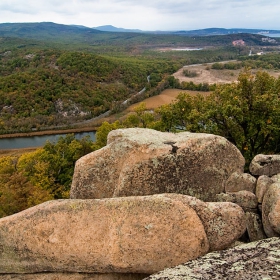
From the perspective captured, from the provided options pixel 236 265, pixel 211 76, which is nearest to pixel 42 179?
pixel 236 265

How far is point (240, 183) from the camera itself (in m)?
14.5

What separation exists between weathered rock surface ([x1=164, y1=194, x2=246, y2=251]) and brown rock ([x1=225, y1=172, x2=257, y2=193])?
2.73m

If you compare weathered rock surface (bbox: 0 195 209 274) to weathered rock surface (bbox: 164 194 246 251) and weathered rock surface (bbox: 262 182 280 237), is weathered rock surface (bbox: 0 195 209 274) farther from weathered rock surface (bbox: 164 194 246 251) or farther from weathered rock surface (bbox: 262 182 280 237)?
weathered rock surface (bbox: 262 182 280 237)

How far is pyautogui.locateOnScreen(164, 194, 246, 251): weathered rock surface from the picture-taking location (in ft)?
37.1

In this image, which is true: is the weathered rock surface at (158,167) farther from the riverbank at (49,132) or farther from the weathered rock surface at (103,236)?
the riverbank at (49,132)

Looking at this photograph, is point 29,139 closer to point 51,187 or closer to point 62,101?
point 62,101

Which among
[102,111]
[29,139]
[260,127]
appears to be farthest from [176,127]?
[102,111]

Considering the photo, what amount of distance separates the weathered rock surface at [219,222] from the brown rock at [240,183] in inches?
108

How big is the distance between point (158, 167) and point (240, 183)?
4.38 meters

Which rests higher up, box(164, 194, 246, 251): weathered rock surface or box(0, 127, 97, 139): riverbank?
box(164, 194, 246, 251): weathered rock surface

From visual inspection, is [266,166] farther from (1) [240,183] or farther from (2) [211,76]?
(2) [211,76]

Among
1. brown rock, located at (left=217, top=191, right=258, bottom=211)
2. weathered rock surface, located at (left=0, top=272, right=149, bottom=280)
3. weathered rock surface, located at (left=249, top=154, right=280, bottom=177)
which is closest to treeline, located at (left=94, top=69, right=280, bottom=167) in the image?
weathered rock surface, located at (left=249, top=154, right=280, bottom=177)

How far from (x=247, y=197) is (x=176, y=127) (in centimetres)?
1675

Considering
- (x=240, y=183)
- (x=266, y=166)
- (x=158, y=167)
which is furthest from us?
(x=266, y=166)
